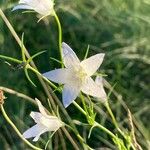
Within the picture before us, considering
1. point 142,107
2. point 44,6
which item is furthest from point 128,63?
point 44,6

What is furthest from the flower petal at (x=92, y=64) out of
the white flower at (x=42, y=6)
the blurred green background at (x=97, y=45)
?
the blurred green background at (x=97, y=45)

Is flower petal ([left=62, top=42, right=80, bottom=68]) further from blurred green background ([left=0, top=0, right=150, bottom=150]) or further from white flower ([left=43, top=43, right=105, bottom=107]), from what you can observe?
blurred green background ([left=0, top=0, right=150, bottom=150])

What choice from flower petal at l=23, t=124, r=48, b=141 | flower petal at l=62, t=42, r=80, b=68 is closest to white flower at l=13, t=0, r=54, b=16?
flower petal at l=62, t=42, r=80, b=68

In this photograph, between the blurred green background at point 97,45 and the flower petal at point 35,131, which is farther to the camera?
the blurred green background at point 97,45

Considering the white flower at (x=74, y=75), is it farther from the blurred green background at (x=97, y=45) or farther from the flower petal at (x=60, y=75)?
the blurred green background at (x=97, y=45)

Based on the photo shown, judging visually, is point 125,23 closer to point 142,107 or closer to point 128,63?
point 128,63

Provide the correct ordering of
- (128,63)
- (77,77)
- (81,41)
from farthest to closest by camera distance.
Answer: (81,41) < (128,63) < (77,77)
